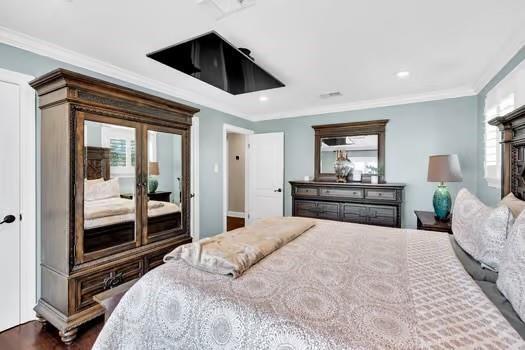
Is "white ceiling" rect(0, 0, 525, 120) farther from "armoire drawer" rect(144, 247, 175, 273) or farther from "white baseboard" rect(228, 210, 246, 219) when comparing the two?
"white baseboard" rect(228, 210, 246, 219)

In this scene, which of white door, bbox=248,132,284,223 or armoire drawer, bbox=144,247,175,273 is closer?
armoire drawer, bbox=144,247,175,273

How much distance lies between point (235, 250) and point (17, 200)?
6.65 ft

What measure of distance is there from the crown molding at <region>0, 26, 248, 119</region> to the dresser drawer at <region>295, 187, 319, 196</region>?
2.15 metres

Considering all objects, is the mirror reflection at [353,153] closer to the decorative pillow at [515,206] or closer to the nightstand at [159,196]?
the decorative pillow at [515,206]

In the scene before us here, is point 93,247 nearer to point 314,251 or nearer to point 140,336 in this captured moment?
point 140,336

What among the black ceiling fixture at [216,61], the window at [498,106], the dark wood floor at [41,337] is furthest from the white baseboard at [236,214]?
the window at [498,106]

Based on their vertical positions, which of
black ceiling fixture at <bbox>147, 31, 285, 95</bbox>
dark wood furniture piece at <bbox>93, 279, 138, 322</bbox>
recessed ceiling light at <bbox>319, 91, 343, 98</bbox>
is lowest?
dark wood furniture piece at <bbox>93, 279, 138, 322</bbox>

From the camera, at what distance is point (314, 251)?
166cm

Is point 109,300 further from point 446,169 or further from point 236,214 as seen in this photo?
point 236,214

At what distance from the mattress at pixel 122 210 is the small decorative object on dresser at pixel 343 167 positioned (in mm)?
2747

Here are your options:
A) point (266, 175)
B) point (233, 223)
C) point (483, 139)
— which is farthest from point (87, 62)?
point (483, 139)

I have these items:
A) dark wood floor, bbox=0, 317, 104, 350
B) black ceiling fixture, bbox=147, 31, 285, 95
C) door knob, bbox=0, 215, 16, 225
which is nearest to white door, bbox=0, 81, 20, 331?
door knob, bbox=0, 215, 16, 225

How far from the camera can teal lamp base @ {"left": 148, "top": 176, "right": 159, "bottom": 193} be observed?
249cm

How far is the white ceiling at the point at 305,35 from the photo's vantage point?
1.77m
